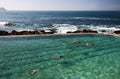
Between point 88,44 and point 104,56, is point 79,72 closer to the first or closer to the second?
point 104,56

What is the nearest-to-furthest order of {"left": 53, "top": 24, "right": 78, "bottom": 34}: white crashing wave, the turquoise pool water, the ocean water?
the turquoise pool water
{"left": 53, "top": 24, "right": 78, "bottom": 34}: white crashing wave
the ocean water

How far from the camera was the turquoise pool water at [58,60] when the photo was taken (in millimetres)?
14234

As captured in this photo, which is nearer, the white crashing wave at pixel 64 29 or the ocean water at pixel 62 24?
the white crashing wave at pixel 64 29

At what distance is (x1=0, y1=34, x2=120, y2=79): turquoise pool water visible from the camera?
1423cm

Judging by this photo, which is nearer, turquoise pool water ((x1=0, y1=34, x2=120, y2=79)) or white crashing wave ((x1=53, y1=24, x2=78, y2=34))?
turquoise pool water ((x1=0, y1=34, x2=120, y2=79))

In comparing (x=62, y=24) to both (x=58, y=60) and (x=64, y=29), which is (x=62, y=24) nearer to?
(x=64, y=29)

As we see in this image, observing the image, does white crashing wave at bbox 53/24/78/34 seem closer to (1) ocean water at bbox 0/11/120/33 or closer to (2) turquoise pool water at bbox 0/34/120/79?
(1) ocean water at bbox 0/11/120/33

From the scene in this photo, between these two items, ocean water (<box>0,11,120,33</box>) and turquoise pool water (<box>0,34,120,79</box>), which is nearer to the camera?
turquoise pool water (<box>0,34,120,79</box>)

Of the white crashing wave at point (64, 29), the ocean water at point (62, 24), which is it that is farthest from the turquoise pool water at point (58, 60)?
the ocean water at point (62, 24)

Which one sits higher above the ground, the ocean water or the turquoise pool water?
the turquoise pool water

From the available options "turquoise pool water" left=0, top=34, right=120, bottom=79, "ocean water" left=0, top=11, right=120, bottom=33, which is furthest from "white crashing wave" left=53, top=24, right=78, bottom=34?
"turquoise pool water" left=0, top=34, right=120, bottom=79

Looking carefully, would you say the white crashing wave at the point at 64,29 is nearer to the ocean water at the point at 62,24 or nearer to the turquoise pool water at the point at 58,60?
the ocean water at the point at 62,24

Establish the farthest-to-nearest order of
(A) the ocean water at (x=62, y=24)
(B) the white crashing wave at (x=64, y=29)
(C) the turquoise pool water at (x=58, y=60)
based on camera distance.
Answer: (A) the ocean water at (x=62, y=24) → (B) the white crashing wave at (x=64, y=29) → (C) the turquoise pool water at (x=58, y=60)

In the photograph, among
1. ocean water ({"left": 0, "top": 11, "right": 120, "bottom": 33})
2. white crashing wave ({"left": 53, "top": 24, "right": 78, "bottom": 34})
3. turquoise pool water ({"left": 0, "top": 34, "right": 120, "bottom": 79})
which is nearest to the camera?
turquoise pool water ({"left": 0, "top": 34, "right": 120, "bottom": 79})
